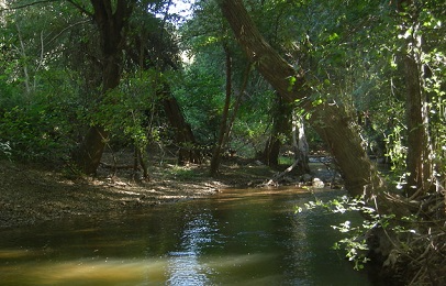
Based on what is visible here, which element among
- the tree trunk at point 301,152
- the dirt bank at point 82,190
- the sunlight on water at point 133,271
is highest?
the tree trunk at point 301,152

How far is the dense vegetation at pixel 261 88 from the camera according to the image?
5223 mm

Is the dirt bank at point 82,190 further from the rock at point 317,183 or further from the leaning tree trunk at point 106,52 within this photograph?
the rock at point 317,183

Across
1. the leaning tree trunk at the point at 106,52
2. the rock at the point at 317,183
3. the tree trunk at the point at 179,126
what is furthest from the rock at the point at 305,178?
the leaning tree trunk at the point at 106,52

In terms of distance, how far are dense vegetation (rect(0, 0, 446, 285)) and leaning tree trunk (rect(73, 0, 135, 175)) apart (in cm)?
3

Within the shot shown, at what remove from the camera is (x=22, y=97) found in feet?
43.1

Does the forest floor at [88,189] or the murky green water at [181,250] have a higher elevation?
the forest floor at [88,189]

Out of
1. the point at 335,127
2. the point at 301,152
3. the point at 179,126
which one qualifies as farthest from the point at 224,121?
the point at 335,127

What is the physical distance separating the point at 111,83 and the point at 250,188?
259 inches

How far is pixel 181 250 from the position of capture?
7836 millimetres

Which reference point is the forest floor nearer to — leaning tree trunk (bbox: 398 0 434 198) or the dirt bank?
the dirt bank

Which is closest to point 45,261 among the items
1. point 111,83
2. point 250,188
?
point 111,83

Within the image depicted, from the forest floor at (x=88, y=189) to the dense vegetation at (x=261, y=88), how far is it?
535mm

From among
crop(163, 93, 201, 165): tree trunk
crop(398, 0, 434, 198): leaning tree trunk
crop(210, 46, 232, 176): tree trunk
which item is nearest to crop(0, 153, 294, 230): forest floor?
crop(210, 46, 232, 176): tree trunk

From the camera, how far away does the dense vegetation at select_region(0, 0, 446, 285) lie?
5.22 m
